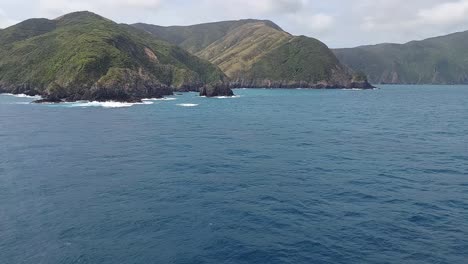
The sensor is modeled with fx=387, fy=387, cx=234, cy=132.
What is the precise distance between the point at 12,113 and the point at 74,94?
179ft

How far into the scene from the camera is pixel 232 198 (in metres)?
44.1

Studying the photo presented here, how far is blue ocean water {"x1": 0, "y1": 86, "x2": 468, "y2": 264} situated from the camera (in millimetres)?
31703

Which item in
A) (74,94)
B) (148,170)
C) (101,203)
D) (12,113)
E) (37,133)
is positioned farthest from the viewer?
(74,94)

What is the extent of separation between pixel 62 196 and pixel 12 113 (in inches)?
3863

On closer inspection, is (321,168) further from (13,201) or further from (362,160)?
(13,201)

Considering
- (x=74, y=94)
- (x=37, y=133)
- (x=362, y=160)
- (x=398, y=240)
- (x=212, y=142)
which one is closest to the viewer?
(x=398, y=240)

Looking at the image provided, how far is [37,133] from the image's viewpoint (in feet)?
286

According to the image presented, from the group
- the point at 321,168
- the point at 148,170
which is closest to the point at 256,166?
the point at 321,168

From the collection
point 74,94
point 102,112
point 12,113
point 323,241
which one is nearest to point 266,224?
point 323,241

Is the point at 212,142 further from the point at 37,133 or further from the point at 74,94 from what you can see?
the point at 74,94

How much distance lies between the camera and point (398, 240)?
33.2 meters

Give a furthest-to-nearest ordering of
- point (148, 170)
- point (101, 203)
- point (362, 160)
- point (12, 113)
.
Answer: point (12, 113) < point (362, 160) < point (148, 170) < point (101, 203)

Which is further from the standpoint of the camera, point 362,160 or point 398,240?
point 362,160

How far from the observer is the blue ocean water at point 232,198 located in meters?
31.7
